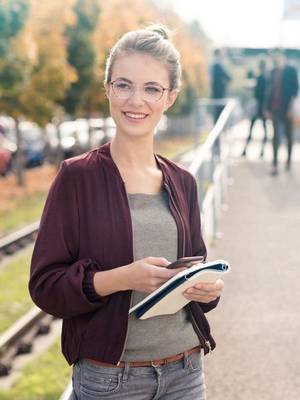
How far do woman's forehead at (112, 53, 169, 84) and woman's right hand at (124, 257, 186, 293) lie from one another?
56cm

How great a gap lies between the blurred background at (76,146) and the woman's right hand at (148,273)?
0.79 metres

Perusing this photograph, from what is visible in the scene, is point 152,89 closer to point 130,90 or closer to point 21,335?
point 130,90

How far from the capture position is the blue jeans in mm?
2174

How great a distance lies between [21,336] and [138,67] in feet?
19.7

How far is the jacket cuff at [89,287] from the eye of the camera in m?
2.08

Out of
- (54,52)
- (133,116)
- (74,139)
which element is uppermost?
(133,116)

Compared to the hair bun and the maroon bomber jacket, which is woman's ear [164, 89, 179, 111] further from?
the maroon bomber jacket

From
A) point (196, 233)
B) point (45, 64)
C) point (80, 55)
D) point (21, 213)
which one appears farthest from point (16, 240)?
point (80, 55)

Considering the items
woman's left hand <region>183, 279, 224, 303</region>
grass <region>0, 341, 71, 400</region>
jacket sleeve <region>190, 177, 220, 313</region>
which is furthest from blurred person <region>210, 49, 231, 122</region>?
woman's left hand <region>183, 279, 224, 303</region>

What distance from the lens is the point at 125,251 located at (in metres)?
2.13

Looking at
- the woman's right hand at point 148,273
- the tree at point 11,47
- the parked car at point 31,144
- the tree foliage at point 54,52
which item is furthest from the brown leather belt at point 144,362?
the parked car at point 31,144

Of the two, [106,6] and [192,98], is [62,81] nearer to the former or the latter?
[106,6]

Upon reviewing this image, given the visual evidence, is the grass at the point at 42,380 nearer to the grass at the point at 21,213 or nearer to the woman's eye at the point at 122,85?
the woman's eye at the point at 122,85

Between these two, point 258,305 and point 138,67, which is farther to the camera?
point 258,305
